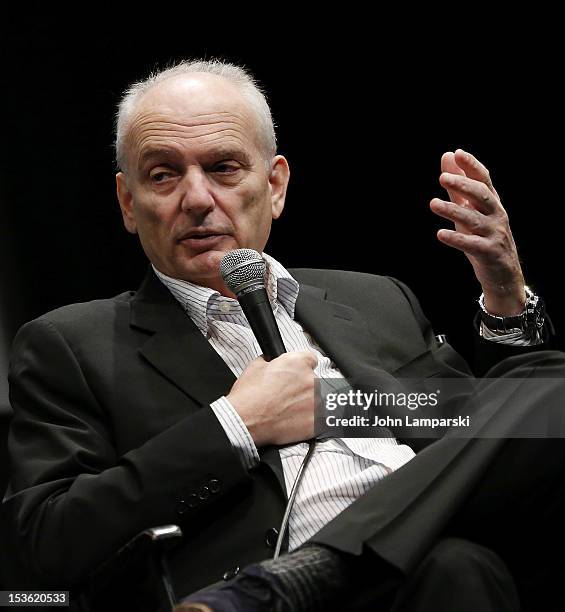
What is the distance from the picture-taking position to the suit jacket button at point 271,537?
194 centimetres

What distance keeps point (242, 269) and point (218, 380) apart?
0.86ft

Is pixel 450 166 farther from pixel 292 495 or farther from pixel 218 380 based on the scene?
pixel 292 495

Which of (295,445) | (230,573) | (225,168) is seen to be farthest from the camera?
(225,168)

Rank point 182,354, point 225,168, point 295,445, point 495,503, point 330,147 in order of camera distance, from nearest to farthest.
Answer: point 495,503 < point 295,445 < point 182,354 < point 225,168 < point 330,147

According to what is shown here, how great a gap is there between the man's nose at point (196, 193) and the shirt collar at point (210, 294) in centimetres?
18

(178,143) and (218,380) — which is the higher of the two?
(178,143)


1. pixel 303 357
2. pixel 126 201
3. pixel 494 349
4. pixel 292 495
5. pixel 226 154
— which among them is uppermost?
pixel 226 154

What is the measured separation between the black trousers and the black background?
1.29 meters

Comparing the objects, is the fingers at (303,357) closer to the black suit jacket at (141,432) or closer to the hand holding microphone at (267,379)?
the hand holding microphone at (267,379)

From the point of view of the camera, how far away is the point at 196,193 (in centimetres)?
231

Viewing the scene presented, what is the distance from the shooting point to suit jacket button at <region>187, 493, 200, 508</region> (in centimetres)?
191

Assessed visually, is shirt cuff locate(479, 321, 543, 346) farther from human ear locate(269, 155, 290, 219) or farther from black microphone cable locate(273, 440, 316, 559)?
human ear locate(269, 155, 290, 219)

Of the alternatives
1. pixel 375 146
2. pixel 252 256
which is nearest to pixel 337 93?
pixel 375 146

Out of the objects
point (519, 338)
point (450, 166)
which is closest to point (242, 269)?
point (450, 166)
